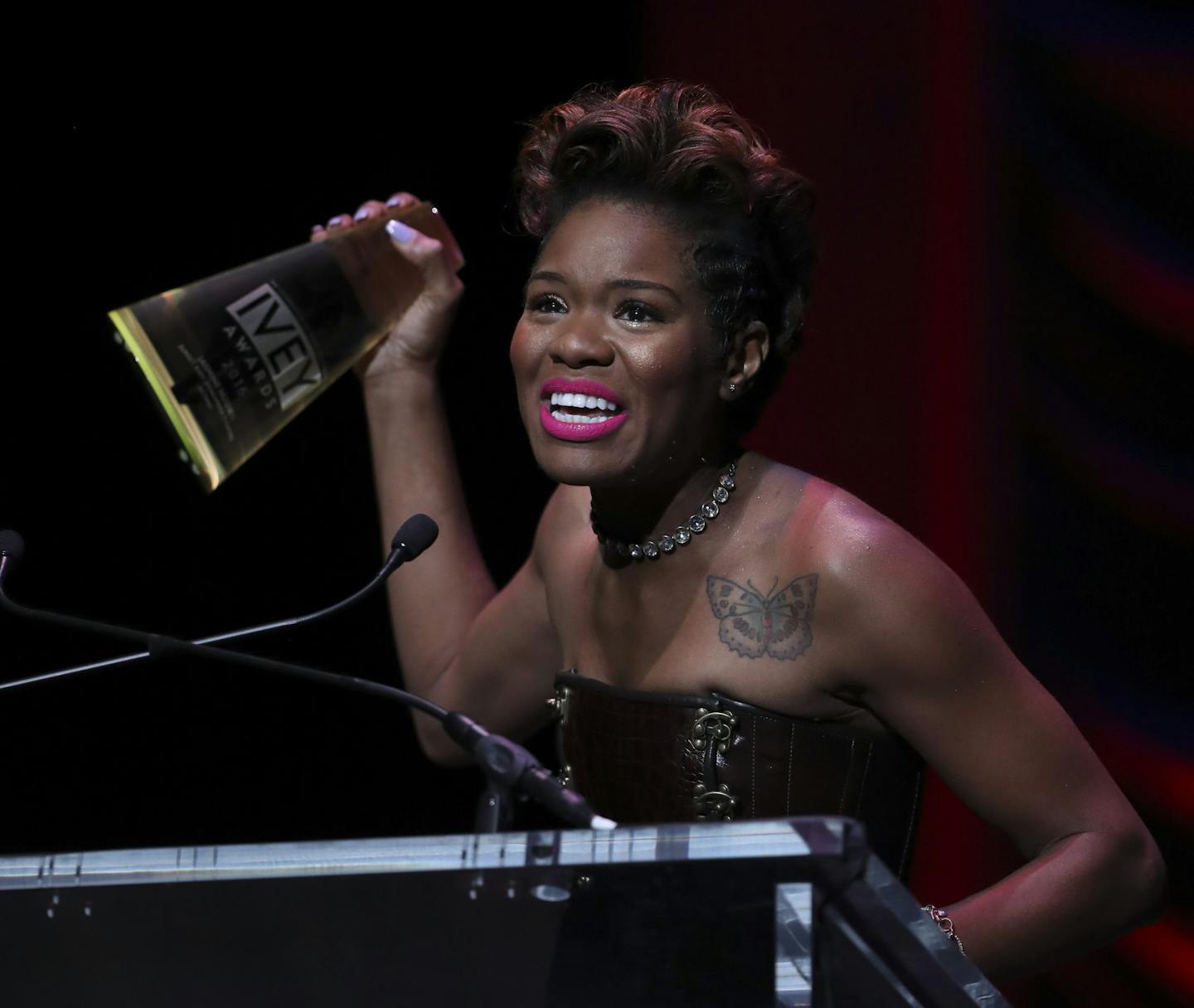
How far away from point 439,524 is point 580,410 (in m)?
0.55

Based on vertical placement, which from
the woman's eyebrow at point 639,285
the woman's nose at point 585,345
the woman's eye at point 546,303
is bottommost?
the woman's nose at point 585,345

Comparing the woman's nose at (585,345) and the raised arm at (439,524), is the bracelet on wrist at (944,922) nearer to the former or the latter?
the woman's nose at (585,345)

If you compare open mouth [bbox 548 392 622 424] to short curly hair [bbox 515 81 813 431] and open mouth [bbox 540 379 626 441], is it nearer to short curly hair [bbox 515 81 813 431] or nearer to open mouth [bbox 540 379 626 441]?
open mouth [bbox 540 379 626 441]

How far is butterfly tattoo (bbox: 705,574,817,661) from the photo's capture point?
5.52 feet

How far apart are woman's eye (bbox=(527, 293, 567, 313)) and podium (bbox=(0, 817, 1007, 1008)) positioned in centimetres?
86

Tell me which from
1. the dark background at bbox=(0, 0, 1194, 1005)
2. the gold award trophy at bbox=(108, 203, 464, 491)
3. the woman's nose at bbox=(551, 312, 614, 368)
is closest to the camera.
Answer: the woman's nose at bbox=(551, 312, 614, 368)

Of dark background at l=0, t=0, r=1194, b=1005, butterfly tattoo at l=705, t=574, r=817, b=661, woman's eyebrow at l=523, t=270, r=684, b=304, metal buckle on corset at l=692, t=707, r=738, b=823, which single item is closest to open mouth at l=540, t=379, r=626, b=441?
woman's eyebrow at l=523, t=270, r=684, b=304

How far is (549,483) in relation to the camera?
291 cm

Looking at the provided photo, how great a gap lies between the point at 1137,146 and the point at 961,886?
123 cm

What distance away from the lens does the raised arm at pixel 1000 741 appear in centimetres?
157

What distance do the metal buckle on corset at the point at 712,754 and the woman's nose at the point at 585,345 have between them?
40cm

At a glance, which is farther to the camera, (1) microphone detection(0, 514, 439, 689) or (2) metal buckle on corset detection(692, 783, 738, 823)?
(2) metal buckle on corset detection(692, 783, 738, 823)

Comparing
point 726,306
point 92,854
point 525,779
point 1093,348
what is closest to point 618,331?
point 726,306

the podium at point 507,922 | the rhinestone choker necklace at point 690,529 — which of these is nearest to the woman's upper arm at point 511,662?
the rhinestone choker necklace at point 690,529
